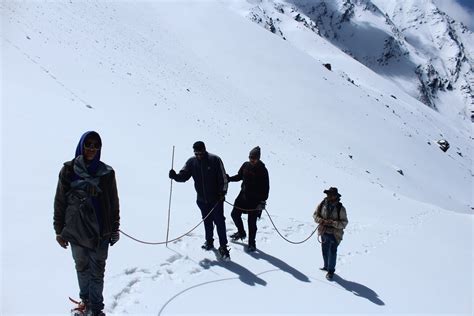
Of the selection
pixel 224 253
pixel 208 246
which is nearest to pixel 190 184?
pixel 208 246

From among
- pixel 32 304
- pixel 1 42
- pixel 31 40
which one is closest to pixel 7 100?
pixel 1 42

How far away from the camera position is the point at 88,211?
5.04 m

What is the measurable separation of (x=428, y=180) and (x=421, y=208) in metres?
17.7

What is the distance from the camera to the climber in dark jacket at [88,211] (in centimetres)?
491

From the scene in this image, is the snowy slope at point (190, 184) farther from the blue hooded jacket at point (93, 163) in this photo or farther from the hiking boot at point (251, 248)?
the blue hooded jacket at point (93, 163)

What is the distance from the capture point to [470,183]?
148 ft

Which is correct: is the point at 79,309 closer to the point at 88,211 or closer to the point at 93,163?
the point at 88,211

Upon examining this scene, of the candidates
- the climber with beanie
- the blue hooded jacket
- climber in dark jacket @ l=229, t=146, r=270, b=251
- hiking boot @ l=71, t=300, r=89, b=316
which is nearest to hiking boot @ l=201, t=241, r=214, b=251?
the climber with beanie

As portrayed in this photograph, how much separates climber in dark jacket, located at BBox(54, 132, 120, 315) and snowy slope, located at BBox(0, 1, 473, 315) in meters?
0.85

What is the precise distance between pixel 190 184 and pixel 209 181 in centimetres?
512

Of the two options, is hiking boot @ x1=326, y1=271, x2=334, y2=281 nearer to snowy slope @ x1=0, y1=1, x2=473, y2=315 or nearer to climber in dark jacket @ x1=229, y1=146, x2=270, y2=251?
snowy slope @ x1=0, y1=1, x2=473, y2=315

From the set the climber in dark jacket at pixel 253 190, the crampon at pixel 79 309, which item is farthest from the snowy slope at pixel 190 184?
the climber in dark jacket at pixel 253 190

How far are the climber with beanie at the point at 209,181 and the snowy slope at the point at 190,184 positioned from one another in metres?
0.75

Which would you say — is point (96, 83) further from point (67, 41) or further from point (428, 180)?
point (428, 180)
